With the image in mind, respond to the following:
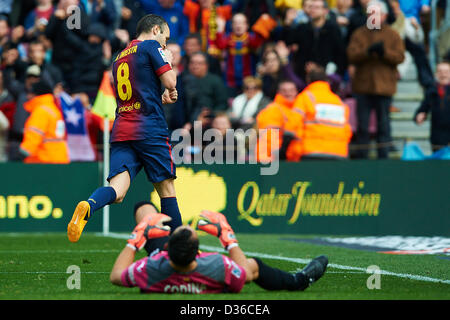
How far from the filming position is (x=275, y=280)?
24.5ft

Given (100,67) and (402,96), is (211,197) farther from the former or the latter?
(402,96)

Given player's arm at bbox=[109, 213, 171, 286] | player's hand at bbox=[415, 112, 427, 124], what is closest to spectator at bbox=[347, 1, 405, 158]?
player's hand at bbox=[415, 112, 427, 124]

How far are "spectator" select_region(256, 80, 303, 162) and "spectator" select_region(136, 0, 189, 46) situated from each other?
3600 mm

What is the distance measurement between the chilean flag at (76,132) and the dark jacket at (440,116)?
5500 millimetres

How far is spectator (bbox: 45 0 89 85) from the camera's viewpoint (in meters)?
18.0

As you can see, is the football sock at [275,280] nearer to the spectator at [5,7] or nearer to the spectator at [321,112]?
the spectator at [321,112]

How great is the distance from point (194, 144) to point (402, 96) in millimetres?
5011

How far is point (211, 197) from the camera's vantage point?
50.5ft

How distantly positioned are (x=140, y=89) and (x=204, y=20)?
10101 mm

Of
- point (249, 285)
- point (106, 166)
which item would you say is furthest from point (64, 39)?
point (249, 285)

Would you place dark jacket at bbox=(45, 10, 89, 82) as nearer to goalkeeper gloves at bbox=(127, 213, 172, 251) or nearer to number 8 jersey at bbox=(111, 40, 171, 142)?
number 8 jersey at bbox=(111, 40, 171, 142)

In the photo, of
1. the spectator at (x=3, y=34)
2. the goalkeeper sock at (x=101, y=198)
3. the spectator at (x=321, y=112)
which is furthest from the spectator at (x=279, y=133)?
the goalkeeper sock at (x=101, y=198)

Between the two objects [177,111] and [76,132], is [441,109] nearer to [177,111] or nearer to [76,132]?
[177,111]
